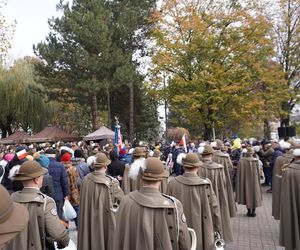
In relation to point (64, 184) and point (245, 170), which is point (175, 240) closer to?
point (64, 184)

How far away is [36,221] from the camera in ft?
14.9

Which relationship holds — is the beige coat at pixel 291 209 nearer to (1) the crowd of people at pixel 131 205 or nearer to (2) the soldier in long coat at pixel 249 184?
(1) the crowd of people at pixel 131 205

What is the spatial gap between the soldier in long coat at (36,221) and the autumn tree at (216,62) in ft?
62.2

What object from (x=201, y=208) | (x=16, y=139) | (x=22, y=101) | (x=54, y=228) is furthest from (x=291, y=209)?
(x=22, y=101)

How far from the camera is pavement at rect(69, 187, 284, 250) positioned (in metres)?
8.17

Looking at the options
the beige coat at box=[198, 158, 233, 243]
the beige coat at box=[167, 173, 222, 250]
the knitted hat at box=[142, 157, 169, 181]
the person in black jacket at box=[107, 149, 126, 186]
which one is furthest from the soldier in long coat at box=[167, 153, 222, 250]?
the person in black jacket at box=[107, 149, 126, 186]

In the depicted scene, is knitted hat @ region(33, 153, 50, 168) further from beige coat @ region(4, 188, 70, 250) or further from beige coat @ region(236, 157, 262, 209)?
beige coat @ region(236, 157, 262, 209)

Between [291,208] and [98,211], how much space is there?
339 centimetres

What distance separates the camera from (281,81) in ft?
83.3

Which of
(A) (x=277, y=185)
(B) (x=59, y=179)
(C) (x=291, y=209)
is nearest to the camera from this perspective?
(C) (x=291, y=209)

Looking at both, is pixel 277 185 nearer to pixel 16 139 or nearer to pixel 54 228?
pixel 54 228

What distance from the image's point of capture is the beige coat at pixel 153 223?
3924 mm

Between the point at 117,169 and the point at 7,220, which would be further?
the point at 117,169

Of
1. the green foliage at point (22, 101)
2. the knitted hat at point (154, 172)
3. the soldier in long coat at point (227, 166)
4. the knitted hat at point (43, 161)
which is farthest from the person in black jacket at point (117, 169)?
the green foliage at point (22, 101)
